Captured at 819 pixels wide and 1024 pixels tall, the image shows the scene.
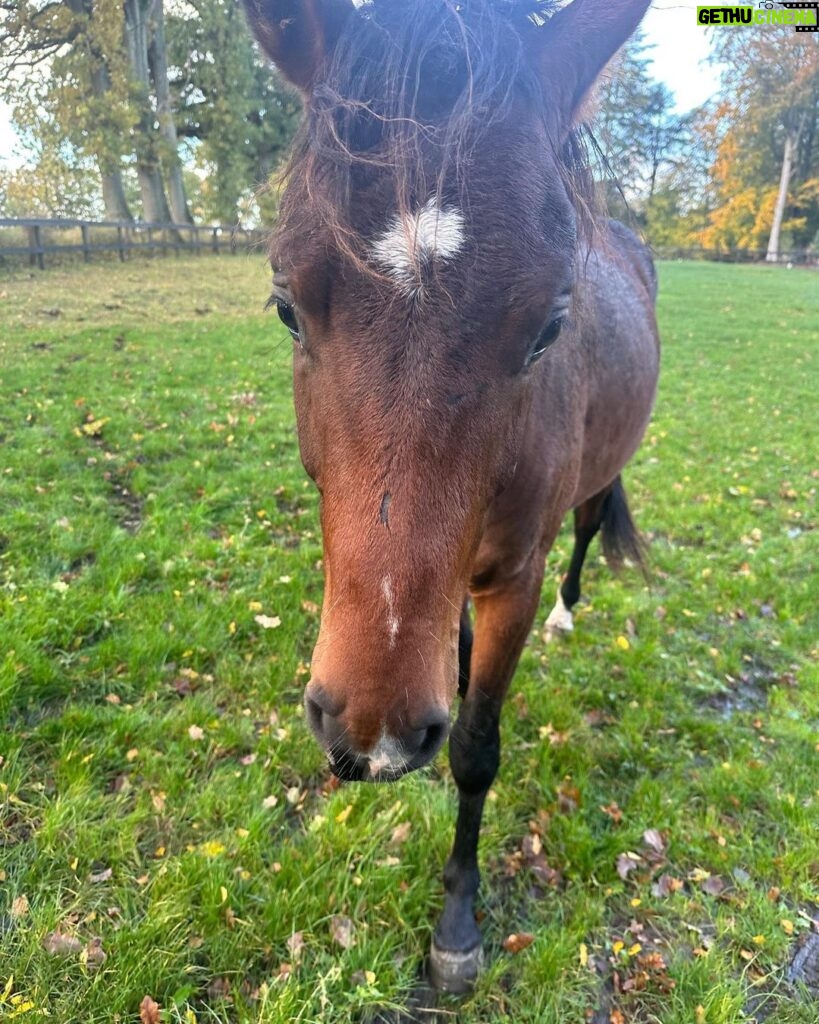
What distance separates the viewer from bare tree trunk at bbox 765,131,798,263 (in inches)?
1534

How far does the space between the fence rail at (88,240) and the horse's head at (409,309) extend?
11.9 metres

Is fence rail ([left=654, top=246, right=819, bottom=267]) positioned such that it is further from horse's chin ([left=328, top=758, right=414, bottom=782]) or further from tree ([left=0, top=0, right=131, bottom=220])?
horse's chin ([left=328, top=758, right=414, bottom=782])

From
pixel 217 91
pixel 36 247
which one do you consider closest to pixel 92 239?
pixel 36 247

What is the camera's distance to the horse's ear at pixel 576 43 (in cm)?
165

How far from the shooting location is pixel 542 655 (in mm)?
4062

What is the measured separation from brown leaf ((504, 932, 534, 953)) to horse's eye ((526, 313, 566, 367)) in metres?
2.20

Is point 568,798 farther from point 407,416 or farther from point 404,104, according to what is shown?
point 404,104

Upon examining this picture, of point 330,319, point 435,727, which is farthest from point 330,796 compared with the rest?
point 330,319

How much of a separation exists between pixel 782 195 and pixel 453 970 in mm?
49157

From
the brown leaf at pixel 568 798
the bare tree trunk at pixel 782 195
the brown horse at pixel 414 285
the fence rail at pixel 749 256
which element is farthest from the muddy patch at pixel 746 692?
the bare tree trunk at pixel 782 195

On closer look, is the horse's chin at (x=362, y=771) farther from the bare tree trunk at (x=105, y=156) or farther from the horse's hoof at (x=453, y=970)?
the bare tree trunk at (x=105, y=156)

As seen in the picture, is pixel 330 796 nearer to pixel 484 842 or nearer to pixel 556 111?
pixel 484 842


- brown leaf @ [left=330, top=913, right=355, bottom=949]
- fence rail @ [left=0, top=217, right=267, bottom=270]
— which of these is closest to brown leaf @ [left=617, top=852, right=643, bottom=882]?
brown leaf @ [left=330, top=913, right=355, bottom=949]

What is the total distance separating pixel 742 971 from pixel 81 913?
2502mm
